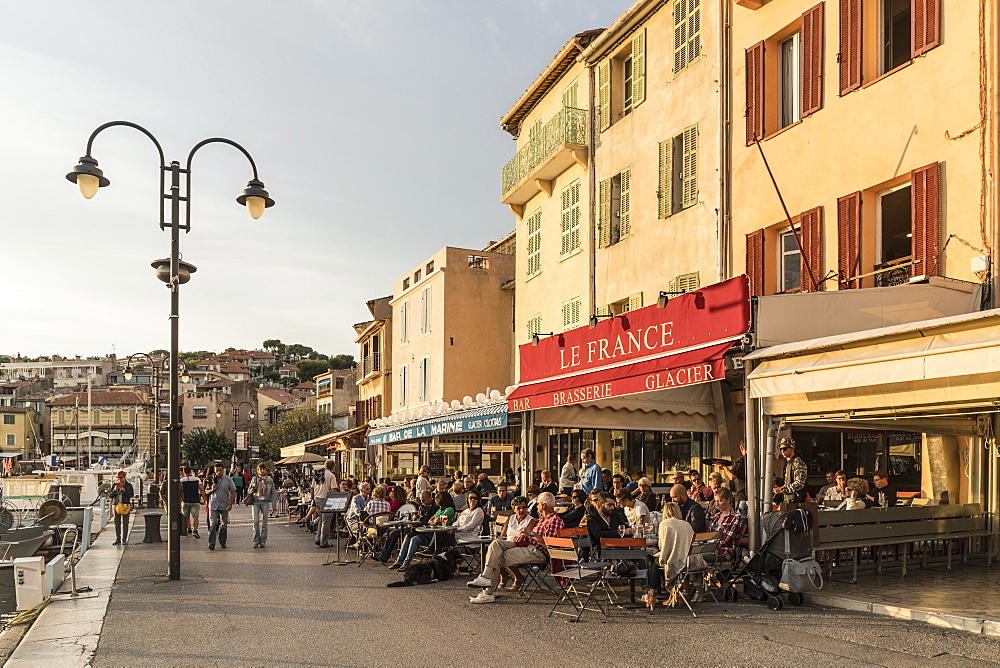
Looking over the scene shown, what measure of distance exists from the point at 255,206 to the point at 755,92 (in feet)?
28.5

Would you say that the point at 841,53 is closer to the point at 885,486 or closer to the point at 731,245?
the point at 731,245

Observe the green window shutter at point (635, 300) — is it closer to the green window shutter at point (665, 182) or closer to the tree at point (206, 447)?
the green window shutter at point (665, 182)

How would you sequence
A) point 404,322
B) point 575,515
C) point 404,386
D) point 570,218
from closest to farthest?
point 575,515, point 570,218, point 404,386, point 404,322

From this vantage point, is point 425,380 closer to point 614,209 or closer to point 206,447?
point 614,209

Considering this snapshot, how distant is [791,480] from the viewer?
12.9 metres

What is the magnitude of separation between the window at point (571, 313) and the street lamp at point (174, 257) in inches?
420

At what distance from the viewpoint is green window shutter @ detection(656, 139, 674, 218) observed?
19000 millimetres

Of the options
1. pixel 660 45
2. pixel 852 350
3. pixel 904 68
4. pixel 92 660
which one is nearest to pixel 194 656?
pixel 92 660

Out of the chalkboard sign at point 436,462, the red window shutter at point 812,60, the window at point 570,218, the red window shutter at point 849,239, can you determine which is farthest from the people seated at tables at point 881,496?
the chalkboard sign at point 436,462

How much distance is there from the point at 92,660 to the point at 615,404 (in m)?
Result: 9.94

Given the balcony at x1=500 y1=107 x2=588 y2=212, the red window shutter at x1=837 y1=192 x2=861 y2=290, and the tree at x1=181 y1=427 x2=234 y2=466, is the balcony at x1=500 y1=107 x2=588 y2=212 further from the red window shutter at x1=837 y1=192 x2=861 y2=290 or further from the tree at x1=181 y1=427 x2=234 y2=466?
the tree at x1=181 y1=427 x2=234 y2=466

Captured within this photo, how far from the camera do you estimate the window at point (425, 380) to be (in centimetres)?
3606

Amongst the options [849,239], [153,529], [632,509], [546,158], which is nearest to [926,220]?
[849,239]

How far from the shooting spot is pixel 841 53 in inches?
567
